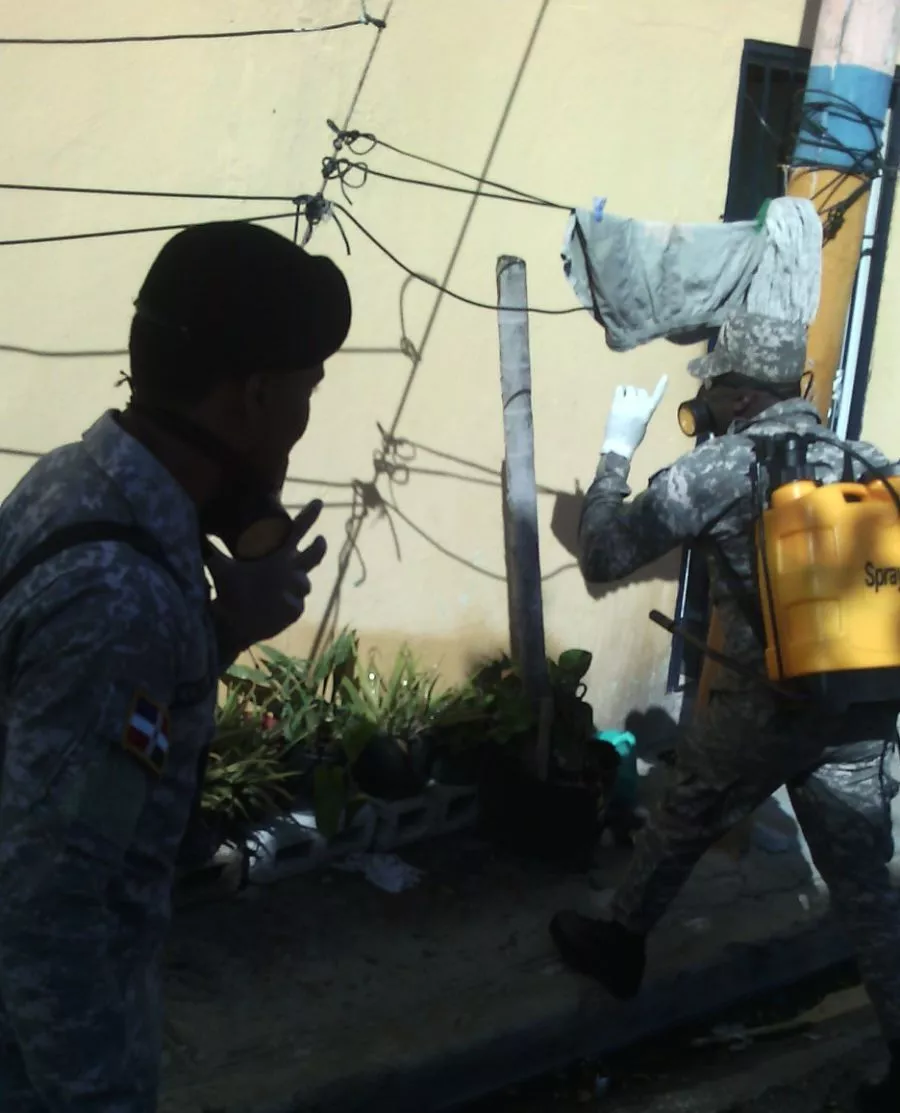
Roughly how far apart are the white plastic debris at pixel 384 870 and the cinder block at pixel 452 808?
23 cm

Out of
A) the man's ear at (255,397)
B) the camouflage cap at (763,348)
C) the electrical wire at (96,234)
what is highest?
the electrical wire at (96,234)

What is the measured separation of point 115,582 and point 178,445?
22 cm

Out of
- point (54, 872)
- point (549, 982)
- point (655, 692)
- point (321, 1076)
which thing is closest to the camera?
point (54, 872)

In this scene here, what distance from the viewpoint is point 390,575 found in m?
4.54

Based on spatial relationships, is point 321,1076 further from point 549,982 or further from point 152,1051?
point 152,1051

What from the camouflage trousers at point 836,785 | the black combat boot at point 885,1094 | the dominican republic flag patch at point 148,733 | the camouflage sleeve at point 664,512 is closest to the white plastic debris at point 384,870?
the camouflage trousers at point 836,785

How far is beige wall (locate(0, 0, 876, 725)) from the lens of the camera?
372 centimetres

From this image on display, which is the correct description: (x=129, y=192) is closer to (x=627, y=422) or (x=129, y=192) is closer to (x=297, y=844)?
(x=627, y=422)

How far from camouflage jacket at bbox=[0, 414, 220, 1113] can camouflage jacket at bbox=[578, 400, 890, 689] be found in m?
1.77

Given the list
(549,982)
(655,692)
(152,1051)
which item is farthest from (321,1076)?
(655,692)

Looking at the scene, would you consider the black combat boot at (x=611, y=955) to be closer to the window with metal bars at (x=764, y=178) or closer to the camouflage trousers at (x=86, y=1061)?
the window with metal bars at (x=764, y=178)

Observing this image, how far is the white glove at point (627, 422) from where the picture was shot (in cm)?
344

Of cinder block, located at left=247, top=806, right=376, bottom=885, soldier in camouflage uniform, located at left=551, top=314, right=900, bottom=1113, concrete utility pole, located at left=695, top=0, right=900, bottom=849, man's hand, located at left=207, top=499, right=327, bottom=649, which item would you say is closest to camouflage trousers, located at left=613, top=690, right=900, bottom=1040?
soldier in camouflage uniform, located at left=551, top=314, right=900, bottom=1113

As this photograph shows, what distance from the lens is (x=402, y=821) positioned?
411 centimetres
